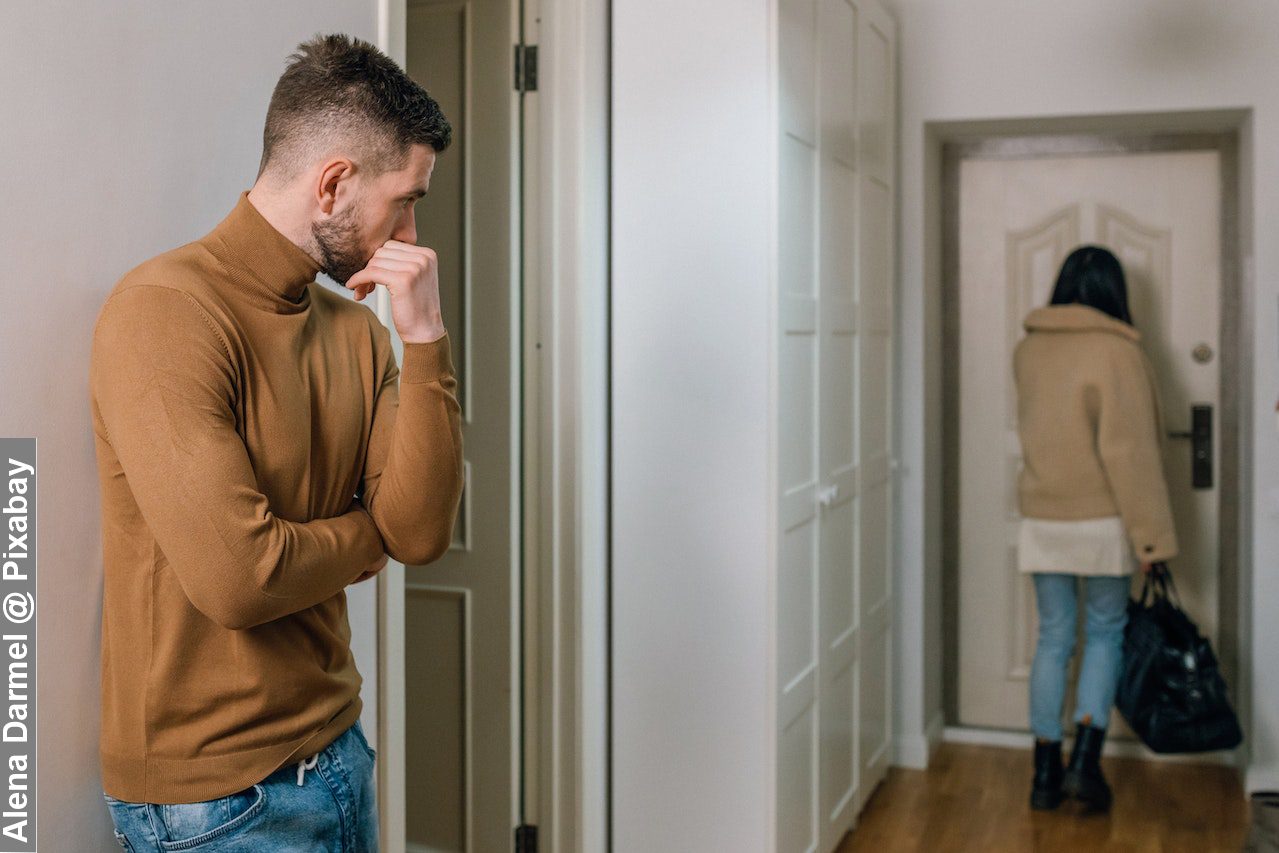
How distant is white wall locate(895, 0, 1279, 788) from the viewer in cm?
361

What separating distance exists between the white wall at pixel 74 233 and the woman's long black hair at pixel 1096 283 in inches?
108

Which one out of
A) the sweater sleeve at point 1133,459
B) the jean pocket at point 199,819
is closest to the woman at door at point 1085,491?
the sweater sleeve at point 1133,459

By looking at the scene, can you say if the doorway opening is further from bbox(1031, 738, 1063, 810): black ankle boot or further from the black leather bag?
bbox(1031, 738, 1063, 810): black ankle boot

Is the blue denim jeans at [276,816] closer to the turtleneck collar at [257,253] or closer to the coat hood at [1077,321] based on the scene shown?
the turtleneck collar at [257,253]

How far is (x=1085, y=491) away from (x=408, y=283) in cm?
270

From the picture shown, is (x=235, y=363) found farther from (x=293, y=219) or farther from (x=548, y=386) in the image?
(x=548, y=386)

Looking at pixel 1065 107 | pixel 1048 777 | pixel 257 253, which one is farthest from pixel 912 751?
pixel 257 253

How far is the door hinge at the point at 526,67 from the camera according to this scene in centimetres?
264

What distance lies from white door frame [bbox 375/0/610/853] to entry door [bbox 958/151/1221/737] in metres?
1.91

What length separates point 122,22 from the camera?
4.64 feet

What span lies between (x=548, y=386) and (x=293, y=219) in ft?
4.50

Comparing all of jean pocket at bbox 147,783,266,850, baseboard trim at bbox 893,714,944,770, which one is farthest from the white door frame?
baseboard trim at bbox 893,714,944,770

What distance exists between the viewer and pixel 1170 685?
3473 millimetres

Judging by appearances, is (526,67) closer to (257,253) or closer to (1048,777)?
(257,253)
